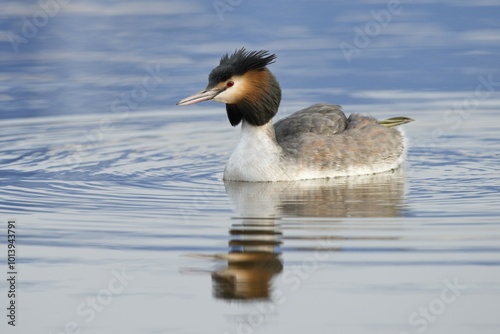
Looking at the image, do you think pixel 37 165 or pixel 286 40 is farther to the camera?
pixel 286 40

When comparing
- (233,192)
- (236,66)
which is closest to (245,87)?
(236,66)

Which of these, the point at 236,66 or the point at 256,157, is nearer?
the point at 236,66

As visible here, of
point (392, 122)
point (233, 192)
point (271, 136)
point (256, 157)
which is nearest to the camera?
point (233, 192)

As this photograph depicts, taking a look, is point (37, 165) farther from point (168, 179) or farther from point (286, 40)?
point (286, 40)

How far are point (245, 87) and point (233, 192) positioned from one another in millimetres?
1168

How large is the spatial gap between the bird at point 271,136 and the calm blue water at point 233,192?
231 millimetres

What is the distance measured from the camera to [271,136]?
14.7 meters

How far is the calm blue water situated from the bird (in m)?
0.23

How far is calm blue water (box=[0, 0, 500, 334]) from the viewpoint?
9461mm

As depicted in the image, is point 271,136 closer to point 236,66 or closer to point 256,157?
point 256,157

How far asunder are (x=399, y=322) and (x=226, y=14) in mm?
20169

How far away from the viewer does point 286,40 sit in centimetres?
2520

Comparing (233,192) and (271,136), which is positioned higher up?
(271,136)

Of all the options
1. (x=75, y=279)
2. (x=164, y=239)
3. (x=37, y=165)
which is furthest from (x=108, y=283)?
(x=37, y=165)
